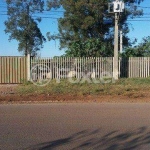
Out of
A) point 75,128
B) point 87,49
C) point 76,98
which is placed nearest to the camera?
point 75,128

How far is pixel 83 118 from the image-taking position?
26.7 ft

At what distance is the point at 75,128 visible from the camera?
700cm

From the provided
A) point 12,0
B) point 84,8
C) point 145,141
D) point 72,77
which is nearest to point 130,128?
point 145,141

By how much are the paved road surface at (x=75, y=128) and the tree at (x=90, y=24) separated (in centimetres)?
1288

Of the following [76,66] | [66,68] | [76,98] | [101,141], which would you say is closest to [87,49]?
[76,66]

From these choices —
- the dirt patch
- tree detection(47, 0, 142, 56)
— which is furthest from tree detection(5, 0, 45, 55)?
the dirt patch

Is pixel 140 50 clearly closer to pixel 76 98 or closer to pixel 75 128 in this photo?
pixel 76 98

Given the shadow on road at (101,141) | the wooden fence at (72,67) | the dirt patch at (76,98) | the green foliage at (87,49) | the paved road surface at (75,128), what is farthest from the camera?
the green foliage at (87,49)

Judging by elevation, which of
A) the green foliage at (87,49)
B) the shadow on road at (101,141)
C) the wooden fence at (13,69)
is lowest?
the shadow on road at (101,141)

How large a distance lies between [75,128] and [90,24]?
18915 millimetres

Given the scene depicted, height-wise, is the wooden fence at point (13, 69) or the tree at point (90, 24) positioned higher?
the tree at point (90, 24)

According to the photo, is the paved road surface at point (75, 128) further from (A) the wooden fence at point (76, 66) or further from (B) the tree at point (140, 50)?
(B) the tree at point (140, 50)

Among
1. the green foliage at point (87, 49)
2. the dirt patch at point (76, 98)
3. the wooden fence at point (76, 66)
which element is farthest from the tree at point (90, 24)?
the dirt patch at point (76, 98)

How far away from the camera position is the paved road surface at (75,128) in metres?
5.71
